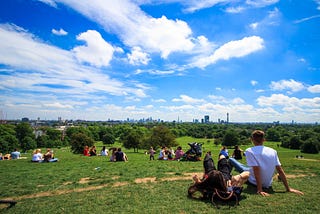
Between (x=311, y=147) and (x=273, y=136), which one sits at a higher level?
(x=273, y=136)

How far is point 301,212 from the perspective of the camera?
5418 mm

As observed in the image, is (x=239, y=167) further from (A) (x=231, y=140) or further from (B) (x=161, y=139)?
(A) (x=231, y=140)

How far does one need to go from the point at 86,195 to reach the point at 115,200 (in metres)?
1.43

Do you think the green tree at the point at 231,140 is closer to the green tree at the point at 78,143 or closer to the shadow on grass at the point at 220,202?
the green tree at the point at 78,143

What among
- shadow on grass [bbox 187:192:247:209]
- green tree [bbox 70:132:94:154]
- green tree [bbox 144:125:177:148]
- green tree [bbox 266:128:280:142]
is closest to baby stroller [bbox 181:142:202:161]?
shadow on grass [bbox 187:192:247:209]

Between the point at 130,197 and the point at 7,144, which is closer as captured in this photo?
the point at 130,197

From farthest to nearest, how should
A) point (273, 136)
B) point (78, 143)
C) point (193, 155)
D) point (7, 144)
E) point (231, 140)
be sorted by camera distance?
1. point (273, 136)
2. point (231, 140)
3. point (7, 144)
4. point (78, 143)
5. point (193, 155)

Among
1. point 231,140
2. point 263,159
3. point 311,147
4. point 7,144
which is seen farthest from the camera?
point 231,140

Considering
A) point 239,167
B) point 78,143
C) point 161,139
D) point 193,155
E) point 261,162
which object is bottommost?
point 78,143

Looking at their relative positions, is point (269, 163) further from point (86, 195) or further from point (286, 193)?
point (86, 195)

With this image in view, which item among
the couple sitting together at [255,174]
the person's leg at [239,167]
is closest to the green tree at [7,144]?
the person's leg at [239,167]

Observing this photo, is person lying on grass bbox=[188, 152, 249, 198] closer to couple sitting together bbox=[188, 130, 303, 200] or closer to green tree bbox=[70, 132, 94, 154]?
couple sitting together bbox=[188, 130, 303, 200]

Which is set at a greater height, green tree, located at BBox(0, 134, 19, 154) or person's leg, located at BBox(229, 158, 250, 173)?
person's leg, located at BBox(229, 158, 250, 173)

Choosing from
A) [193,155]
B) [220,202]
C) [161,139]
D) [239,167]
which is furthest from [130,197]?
[161,139]
